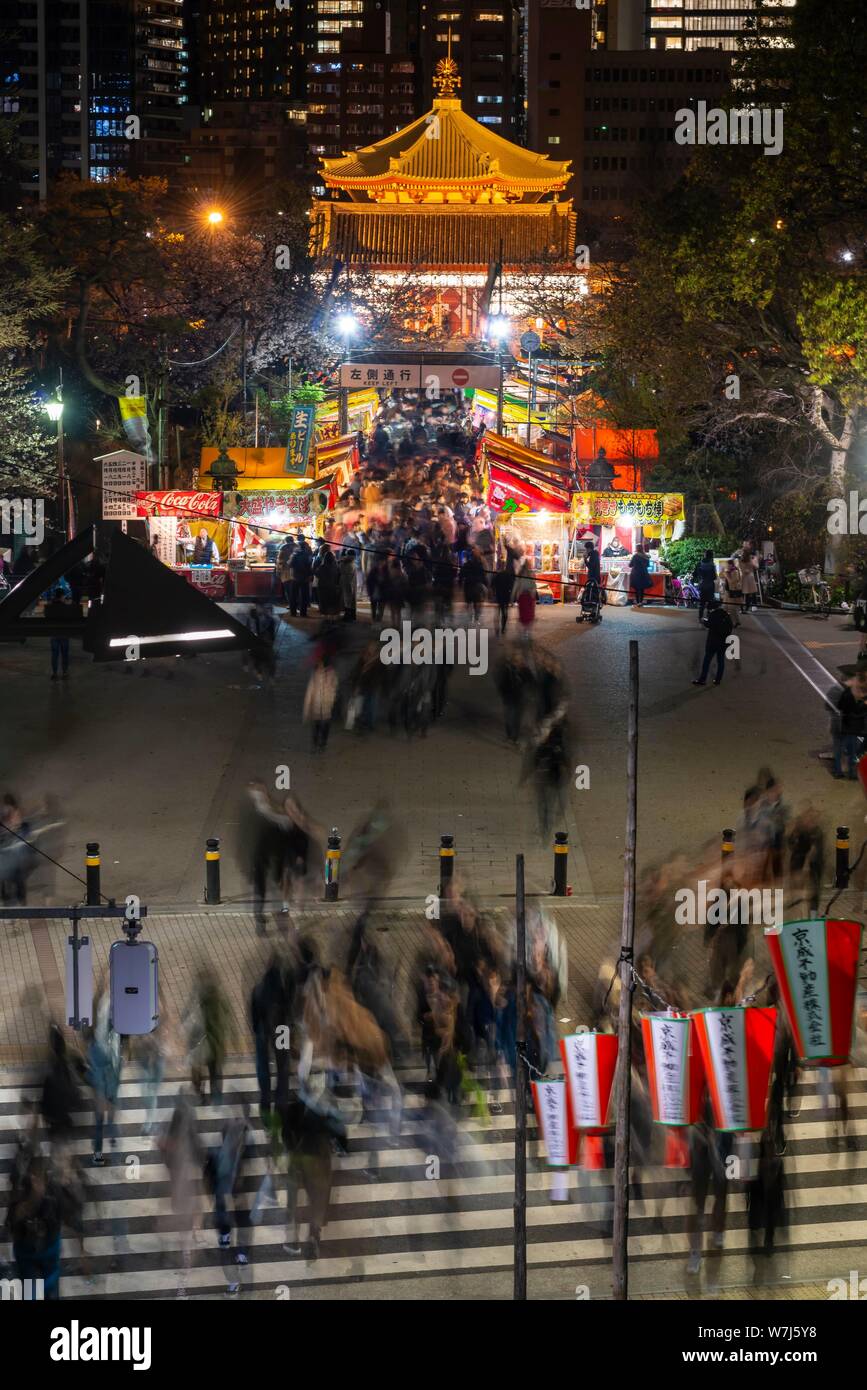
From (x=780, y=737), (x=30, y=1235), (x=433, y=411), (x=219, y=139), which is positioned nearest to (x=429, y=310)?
(x=433, y=411)

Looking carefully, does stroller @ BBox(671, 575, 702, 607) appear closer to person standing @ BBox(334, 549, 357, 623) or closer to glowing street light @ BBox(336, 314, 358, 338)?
person standing @ BBox(334, 549, 357, 623)

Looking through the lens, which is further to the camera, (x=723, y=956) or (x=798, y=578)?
(x=798, y=578)

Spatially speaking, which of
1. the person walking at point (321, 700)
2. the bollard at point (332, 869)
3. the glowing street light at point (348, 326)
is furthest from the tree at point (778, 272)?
the bollard at point (332, 869)

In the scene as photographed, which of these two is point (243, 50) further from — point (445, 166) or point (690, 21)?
point (445, 166)

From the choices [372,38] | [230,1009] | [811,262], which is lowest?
[230,1009]

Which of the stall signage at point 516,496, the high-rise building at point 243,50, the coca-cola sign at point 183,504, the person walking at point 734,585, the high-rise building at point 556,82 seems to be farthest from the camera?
the high-rise building at point 243,50

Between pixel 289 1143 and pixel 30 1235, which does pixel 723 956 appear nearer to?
pixel 289 1143

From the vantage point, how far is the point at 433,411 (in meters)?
39.2

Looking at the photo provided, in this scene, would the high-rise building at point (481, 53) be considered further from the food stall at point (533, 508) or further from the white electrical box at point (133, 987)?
the white electrical box at point (133, 987)

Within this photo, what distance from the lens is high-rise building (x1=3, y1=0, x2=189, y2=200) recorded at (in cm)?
11725

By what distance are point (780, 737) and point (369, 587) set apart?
8.86 meters

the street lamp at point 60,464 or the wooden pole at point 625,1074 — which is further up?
the street lamp at point 60,464

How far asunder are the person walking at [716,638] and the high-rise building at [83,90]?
3991 inches

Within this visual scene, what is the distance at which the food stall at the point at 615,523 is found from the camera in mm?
32125
